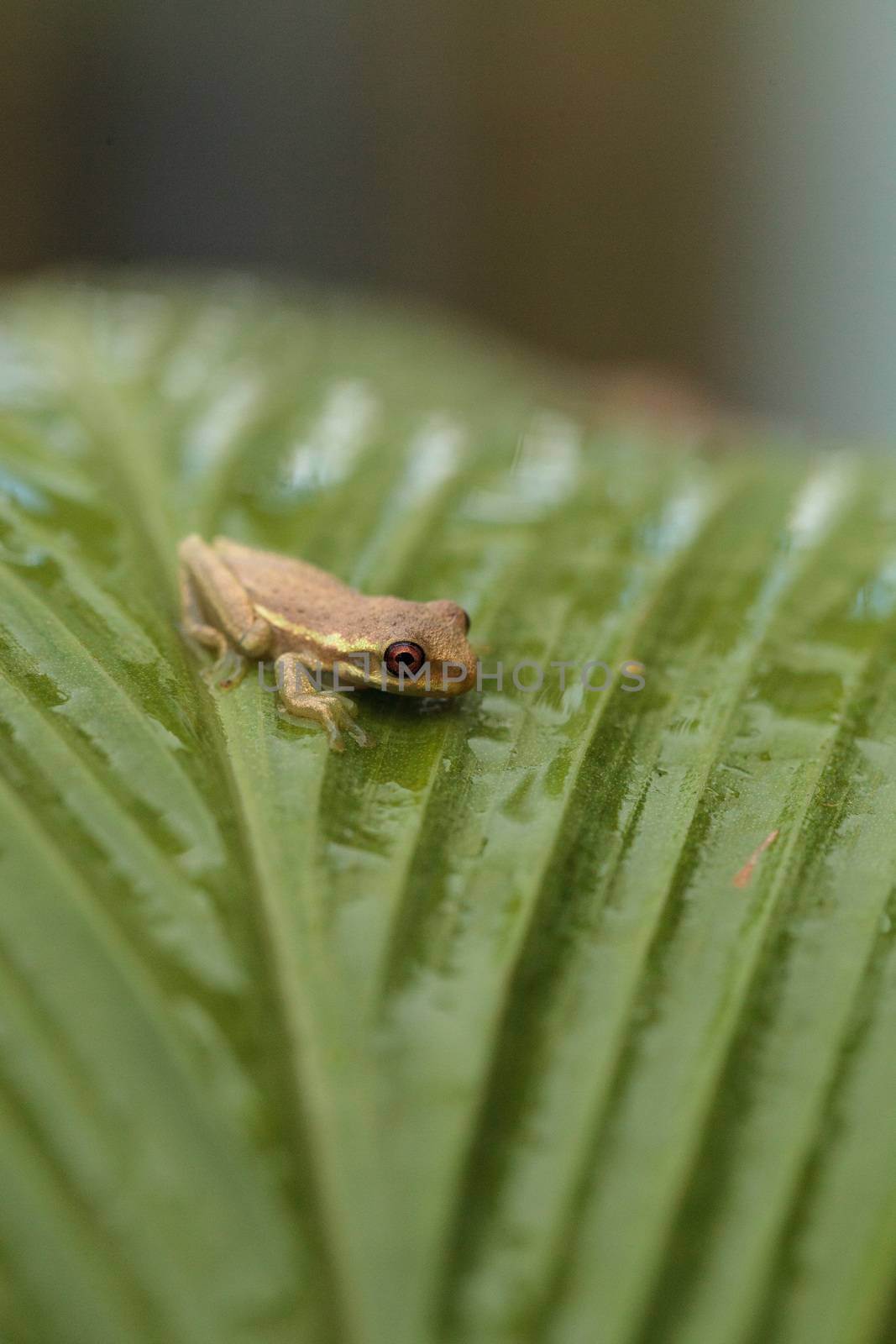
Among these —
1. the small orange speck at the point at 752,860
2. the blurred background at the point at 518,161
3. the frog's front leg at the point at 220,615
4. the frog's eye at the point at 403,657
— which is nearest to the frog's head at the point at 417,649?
the frog's eye at the point at 403,657

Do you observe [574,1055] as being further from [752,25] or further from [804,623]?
[752,25]

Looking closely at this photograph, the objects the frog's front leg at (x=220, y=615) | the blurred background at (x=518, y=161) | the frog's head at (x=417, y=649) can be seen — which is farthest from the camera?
the blurred background at (x=518, y=161)

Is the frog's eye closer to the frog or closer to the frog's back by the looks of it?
the frog

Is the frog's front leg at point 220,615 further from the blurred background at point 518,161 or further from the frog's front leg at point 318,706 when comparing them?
the blurred background at point 518,161

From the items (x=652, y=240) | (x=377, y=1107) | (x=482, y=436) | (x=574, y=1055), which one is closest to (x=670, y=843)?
(x=574, y=1055)

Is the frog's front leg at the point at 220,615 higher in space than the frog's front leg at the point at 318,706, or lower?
higher

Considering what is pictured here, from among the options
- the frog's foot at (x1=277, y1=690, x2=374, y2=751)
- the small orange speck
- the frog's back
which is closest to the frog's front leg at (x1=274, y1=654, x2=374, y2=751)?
the frog's foot at (x1=277, y1=690, x2=374, y2=751)
